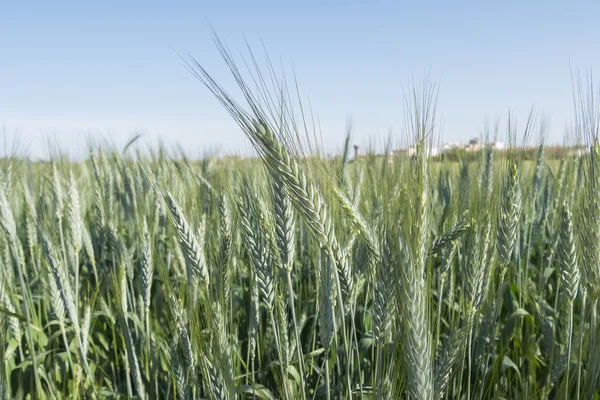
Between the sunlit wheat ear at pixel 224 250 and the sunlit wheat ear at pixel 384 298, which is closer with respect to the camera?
the sunlit wheat ear at pixel 384 298

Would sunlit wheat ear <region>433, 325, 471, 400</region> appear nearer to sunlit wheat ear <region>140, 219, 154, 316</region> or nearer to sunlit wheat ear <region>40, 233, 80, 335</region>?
sunlit wheat ear <region>140, 219, 154, 316</region>

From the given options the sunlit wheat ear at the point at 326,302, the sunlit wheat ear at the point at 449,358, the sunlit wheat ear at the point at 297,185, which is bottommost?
the sunlit wheat ear at the point at 449,358

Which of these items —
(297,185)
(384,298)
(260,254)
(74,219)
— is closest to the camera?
(297,185)

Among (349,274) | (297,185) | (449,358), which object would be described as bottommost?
(449,358)

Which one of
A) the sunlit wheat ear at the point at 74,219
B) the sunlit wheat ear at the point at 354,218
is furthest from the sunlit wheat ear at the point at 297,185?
the sunlit wheat ear at the point at 74,219

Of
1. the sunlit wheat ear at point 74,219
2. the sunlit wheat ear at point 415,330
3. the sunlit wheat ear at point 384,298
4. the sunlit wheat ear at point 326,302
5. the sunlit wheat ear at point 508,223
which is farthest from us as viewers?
the sunlit wheat ear at point 74,219

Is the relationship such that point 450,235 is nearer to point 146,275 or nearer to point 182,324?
point 182,324

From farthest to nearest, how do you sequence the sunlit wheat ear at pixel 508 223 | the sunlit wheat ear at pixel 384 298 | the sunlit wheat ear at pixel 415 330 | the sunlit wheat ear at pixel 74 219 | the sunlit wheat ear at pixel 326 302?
1. the sunlit wheat ear at pixel 74 219
2. the sunlit wheat ear at pixel 508 223
3. the sunlit wheat ear at pixel 326 302
4. the sunlit wheat ear at pixel 384 298
5. the sunlit wheat ear at pixel 415 330

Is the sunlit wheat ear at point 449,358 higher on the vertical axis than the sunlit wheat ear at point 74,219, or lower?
lower

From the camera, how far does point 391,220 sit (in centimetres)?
132

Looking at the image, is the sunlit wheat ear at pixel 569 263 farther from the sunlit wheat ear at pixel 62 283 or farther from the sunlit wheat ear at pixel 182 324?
the sunlit wheat ear at pixel 62 283

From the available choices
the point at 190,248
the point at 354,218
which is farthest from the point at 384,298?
the point at 190,248

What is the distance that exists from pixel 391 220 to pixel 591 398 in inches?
40.5

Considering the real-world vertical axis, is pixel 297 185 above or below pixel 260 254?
above
